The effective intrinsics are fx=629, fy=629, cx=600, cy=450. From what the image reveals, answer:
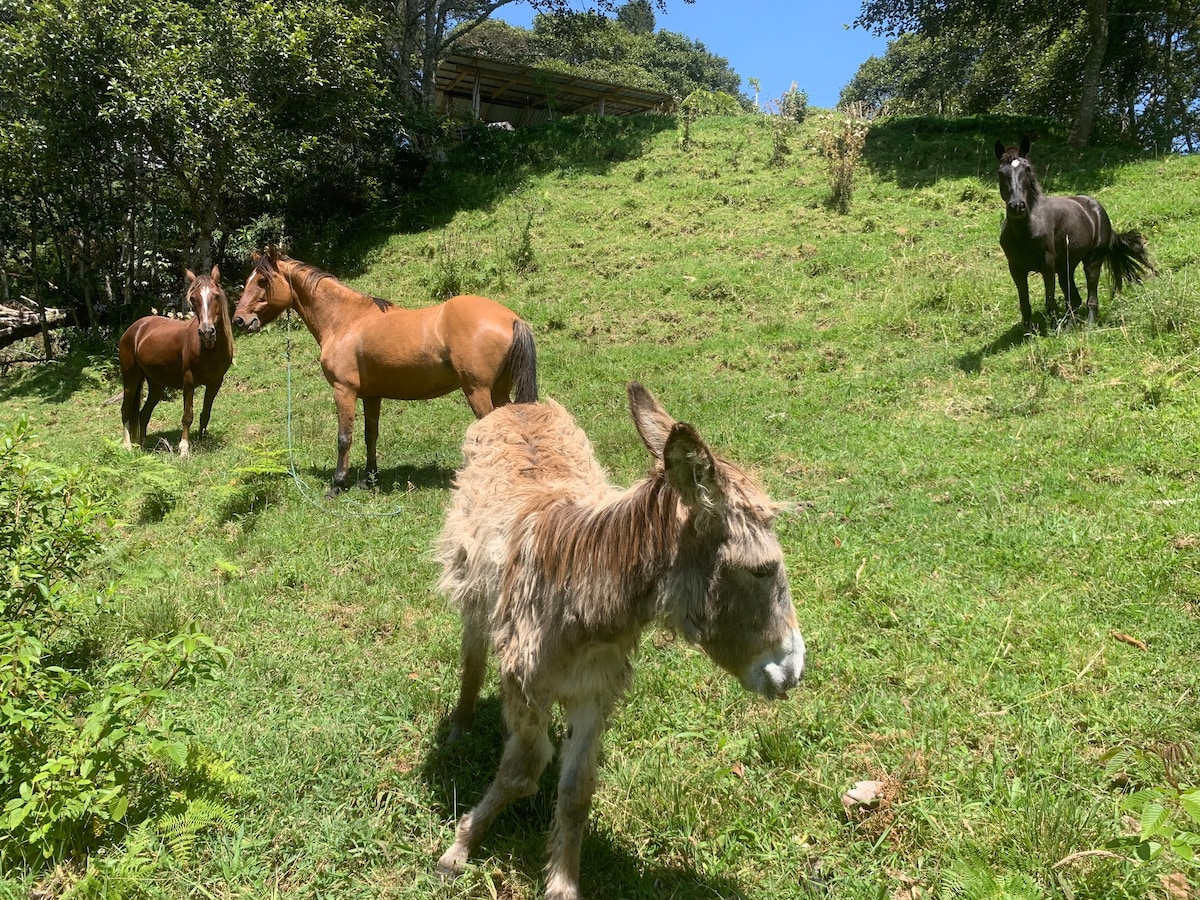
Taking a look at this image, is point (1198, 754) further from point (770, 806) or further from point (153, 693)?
point (153, 693)

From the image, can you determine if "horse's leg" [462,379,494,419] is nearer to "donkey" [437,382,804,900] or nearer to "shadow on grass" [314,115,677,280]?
"donkey" [437,382,804,900]

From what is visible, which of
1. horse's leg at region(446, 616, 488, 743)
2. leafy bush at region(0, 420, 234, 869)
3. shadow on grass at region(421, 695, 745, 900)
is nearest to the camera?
leafy bush at region(0, 420, 234, 869)

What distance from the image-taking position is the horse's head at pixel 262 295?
297 inches

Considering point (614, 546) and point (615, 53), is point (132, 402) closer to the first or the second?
point (614, 546)

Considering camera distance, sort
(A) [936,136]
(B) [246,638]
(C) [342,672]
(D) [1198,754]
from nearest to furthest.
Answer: (D) [1198,754] → (C) [342,672] → (B) [246,638] → (A) [936,136]

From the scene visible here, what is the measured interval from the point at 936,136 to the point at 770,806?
19530 millimetres

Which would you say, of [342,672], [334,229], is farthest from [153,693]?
[334,229]

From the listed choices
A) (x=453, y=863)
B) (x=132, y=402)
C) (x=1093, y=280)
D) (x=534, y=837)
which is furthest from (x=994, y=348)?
(x=132, y=402)

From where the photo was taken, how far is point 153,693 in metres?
2.40

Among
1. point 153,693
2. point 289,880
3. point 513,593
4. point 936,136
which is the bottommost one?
point 289,880

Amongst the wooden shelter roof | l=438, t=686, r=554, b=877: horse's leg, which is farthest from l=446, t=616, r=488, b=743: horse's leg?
the wooden shelter roof

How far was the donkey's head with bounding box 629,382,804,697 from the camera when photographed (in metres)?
1.95

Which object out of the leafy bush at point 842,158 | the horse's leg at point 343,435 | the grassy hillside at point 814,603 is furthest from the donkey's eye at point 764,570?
the leafy bush at point 842,158

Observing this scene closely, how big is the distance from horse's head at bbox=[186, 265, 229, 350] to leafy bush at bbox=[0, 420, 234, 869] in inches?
233
